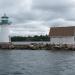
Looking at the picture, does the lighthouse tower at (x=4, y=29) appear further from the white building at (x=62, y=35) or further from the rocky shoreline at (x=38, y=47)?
the white building at (x=62, y=35)

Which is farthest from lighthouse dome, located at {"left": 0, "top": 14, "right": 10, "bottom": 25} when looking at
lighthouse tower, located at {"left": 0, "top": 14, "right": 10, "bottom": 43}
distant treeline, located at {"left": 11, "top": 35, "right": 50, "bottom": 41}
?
distant treeline, located at {"left": 11, "top": 35, "right": 50, "bottom": 41}

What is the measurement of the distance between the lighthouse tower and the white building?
10.1 meters

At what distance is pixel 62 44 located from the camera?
79.9 meters

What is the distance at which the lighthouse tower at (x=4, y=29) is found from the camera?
8412 cm

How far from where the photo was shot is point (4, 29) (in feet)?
281

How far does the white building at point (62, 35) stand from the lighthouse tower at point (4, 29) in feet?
33.2

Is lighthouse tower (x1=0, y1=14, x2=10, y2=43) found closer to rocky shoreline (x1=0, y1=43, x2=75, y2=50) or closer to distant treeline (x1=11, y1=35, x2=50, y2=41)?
rocky shoreline (x1=0, y1=43, x2=75, y2=50)

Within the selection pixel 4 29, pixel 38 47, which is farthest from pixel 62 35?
pixel 4 29

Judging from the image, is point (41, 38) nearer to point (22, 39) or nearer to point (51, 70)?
point (22, 39)

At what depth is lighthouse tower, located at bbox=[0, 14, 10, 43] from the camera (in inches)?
3312

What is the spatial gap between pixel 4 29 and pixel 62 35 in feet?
46.0

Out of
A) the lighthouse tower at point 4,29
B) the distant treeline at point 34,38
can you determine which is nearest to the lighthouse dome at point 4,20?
the lighthouse tower at point 4,29

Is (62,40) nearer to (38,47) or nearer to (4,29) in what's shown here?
(38,47)

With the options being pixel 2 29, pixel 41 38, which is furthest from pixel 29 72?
pixel 41 38
